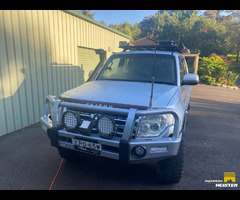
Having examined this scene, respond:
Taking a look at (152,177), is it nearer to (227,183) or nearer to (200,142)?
(227,183)

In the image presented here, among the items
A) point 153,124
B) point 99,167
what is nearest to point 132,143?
point 153,124

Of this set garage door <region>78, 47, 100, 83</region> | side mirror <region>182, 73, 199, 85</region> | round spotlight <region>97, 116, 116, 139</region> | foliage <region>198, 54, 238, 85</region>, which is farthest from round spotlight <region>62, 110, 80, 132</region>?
foliage <region>198, 54, 238, 85</region>

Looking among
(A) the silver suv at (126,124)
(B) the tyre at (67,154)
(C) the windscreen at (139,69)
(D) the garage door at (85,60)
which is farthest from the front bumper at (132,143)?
(D) the garage door at (85,60)

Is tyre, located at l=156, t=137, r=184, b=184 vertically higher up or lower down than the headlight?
lower down

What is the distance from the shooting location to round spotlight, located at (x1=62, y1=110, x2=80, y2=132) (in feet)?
8.45

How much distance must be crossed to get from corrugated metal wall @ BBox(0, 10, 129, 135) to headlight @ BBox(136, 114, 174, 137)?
3968 mm

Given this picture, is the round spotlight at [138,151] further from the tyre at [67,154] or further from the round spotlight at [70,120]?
the tyre at [67,154]

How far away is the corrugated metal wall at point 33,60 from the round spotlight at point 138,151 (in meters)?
3.97

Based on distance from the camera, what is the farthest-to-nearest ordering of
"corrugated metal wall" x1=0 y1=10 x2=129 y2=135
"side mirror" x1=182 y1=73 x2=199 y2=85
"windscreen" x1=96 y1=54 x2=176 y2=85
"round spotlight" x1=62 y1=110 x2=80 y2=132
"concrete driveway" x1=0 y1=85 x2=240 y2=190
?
"corrugated metal wall" x1=0 y1=10 x2=129 y2=135 < "windscreen" x1=96 y1=54 x2=176 y2=85 < "side mirror" x1=182 y1=73 x2=199 y2=85 < "concrete driveway" x1=0 y1=85 x2=240 y2=190 < "round spotlight" x1=62 y1=110 x2=80 y2=132

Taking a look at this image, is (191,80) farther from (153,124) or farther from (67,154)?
(67,154)

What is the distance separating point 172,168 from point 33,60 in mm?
4834

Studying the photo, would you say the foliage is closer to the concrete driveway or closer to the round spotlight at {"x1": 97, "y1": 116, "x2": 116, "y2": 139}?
the concrete driveway

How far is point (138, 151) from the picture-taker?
232 cm

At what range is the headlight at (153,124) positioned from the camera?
7.80 ft
